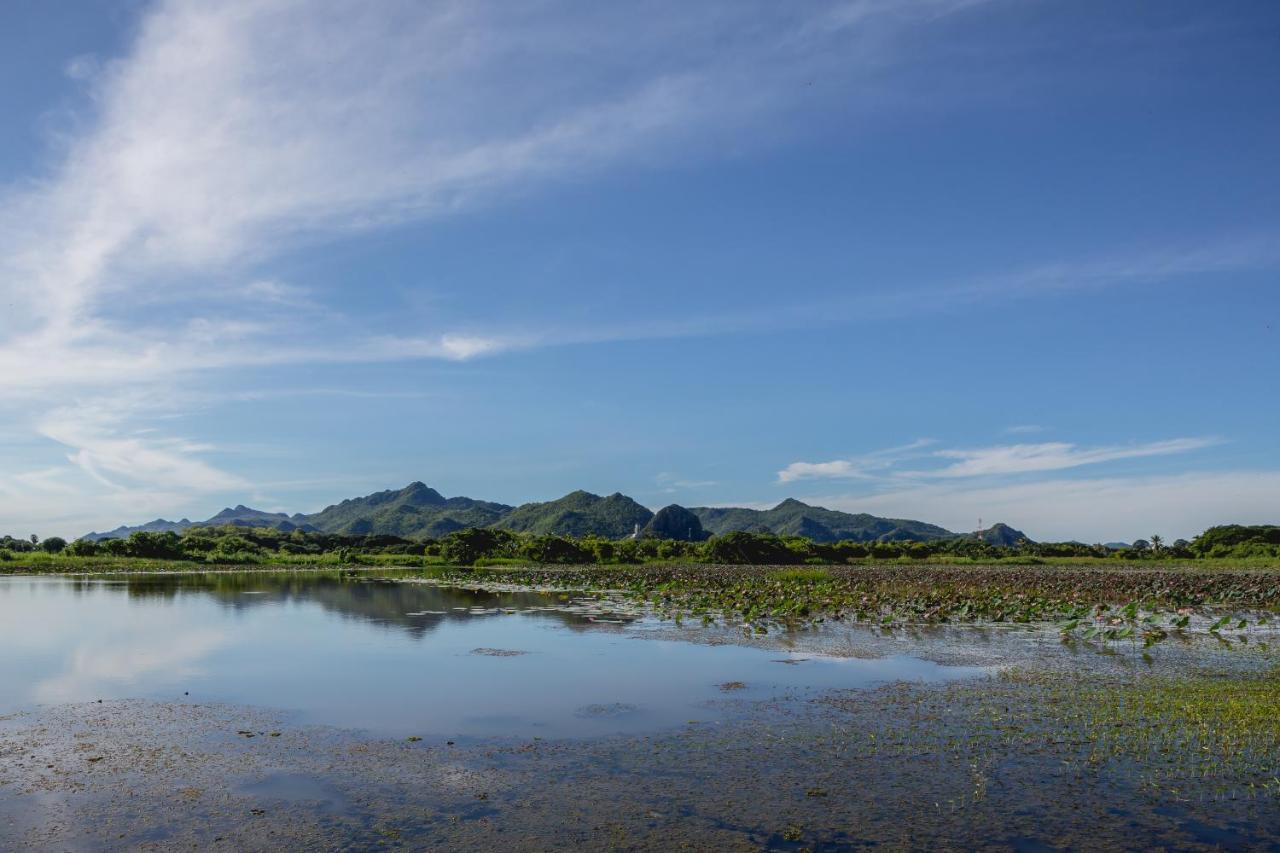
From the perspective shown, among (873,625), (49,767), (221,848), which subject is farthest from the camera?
(873,625)

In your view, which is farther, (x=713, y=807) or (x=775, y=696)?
(x=775, y=696)

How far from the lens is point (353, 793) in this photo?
27.7 feet

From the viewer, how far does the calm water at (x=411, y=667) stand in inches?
490

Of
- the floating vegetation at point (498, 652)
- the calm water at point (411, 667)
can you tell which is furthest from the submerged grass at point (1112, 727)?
the floating vegetation at point (498, 652)

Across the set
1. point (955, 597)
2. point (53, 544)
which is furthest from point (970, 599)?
point (53, 544)

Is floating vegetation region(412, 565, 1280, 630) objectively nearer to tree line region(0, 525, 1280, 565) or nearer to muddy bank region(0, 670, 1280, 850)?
muddy bank region(0, 670, 1280, 850)

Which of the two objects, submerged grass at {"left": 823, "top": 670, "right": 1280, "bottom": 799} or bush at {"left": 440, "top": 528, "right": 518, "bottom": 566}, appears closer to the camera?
submerged grass at {"left": 823, "top": 670, "right": 1280, "bottom": 799}

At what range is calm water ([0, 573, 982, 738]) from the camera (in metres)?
12.4

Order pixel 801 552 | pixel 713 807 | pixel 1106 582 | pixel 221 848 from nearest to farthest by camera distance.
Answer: pixel 221 848 < pixel 713 807 < pixel 1106 582 < pixel 801 552

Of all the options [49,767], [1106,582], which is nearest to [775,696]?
[49,767]

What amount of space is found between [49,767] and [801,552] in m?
70.8

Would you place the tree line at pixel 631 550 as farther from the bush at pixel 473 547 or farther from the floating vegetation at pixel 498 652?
the floating vegetation at pixel 498 652

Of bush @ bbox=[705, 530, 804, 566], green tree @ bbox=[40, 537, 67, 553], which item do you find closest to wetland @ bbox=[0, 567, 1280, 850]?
bush @ bbox=[705, 530, 804, 566]

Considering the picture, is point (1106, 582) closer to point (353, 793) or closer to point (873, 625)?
point (873, 625)
